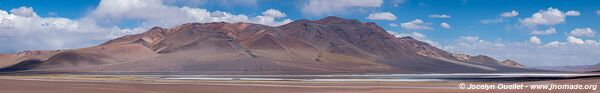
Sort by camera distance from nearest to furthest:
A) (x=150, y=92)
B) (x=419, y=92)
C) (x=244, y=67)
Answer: (x=419, y=92), (x=150, y=92), (x=244, y=67)

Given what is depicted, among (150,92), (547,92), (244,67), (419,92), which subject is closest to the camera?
(547,92)

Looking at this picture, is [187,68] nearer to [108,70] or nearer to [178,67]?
[178,67]

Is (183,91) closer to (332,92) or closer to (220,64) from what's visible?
(332,92)

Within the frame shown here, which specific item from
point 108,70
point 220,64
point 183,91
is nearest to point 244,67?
point 220,64

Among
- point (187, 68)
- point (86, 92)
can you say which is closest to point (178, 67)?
point (187, 68)

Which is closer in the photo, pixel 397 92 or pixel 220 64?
pixel 397 92

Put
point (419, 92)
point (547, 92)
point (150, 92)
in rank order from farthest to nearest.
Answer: point (150, 92)
point (419, 92)
point (547, 92)

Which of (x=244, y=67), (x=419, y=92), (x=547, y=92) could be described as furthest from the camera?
(x=244, y=67)

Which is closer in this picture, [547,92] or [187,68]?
[547,92]
